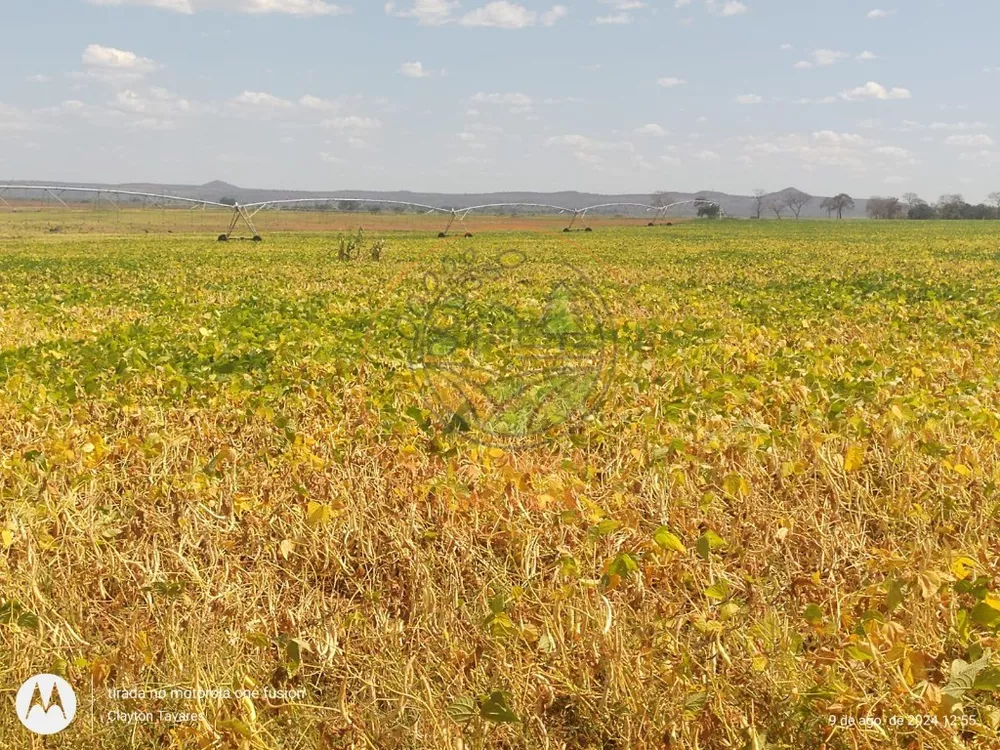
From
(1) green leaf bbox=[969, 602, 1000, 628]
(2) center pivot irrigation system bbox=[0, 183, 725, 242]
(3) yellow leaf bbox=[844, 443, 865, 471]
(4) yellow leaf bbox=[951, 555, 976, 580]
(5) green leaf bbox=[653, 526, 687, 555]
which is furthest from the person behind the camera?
(2) center pivot irrigation system bbox=[0, 183, 725, 242]

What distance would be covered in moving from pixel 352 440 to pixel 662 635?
2660mm

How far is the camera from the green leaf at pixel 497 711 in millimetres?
2576

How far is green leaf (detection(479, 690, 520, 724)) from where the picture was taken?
2576mm

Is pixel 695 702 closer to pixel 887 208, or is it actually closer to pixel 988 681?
pixel 988 681

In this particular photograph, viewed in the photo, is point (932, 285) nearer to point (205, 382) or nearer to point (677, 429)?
point (677, 429)

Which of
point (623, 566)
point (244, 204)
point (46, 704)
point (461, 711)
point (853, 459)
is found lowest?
point (46, 704)

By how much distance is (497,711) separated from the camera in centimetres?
258

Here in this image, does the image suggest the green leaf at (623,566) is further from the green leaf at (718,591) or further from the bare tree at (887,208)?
the bare tree at (887,208)

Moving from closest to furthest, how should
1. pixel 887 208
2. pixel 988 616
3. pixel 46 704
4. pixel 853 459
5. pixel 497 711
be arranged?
pixel 497 711, pixel 988 616, pixel 46 704, pixel 853 459, pixel 887 208

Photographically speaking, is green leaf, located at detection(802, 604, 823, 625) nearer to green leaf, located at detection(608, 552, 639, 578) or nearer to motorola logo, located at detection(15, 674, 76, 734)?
green leaf, located at detection(608, 552, 639, 578)

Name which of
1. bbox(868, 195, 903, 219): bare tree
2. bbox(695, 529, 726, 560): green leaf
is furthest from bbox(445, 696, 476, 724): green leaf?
bbox(868, 195, 903, 219): bare tree

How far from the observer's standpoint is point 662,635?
3.04 meters

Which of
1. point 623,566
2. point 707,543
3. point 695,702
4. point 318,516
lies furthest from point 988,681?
point 318,516

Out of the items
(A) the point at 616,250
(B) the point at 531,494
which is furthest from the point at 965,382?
(A) the point at 616,250
